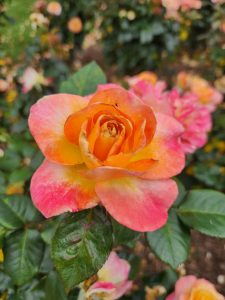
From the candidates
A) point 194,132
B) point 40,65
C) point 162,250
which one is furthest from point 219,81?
point 162,250

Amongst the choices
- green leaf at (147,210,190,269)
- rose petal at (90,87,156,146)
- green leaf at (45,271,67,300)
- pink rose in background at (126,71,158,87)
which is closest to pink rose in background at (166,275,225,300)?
green leaf at (147,210,190,269)

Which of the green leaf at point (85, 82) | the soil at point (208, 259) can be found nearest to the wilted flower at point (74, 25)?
the soil at point (208, 259)

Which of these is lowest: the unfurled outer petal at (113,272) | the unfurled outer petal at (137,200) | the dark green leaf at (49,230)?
the unfurled outer petal at (113,272)

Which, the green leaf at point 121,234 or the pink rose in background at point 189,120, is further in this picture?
the pink rose in background at point 189,120

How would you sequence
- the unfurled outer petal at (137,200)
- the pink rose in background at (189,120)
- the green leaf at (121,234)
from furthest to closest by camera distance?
the pink rose in background at (189,120) → the green leaf at (121,234) → the unfurled outer petal at (137,200)

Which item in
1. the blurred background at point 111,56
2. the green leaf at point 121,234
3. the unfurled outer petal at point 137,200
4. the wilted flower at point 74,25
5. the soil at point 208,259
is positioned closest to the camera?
the unfurled outer petal at point 137,200

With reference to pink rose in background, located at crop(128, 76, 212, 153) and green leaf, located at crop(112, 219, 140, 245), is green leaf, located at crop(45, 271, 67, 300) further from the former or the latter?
pink rose in background, located at crop(128, 76, 212, 153)

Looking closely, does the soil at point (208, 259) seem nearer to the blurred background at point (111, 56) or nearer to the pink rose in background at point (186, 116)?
the blurred background at point (111, 56)
